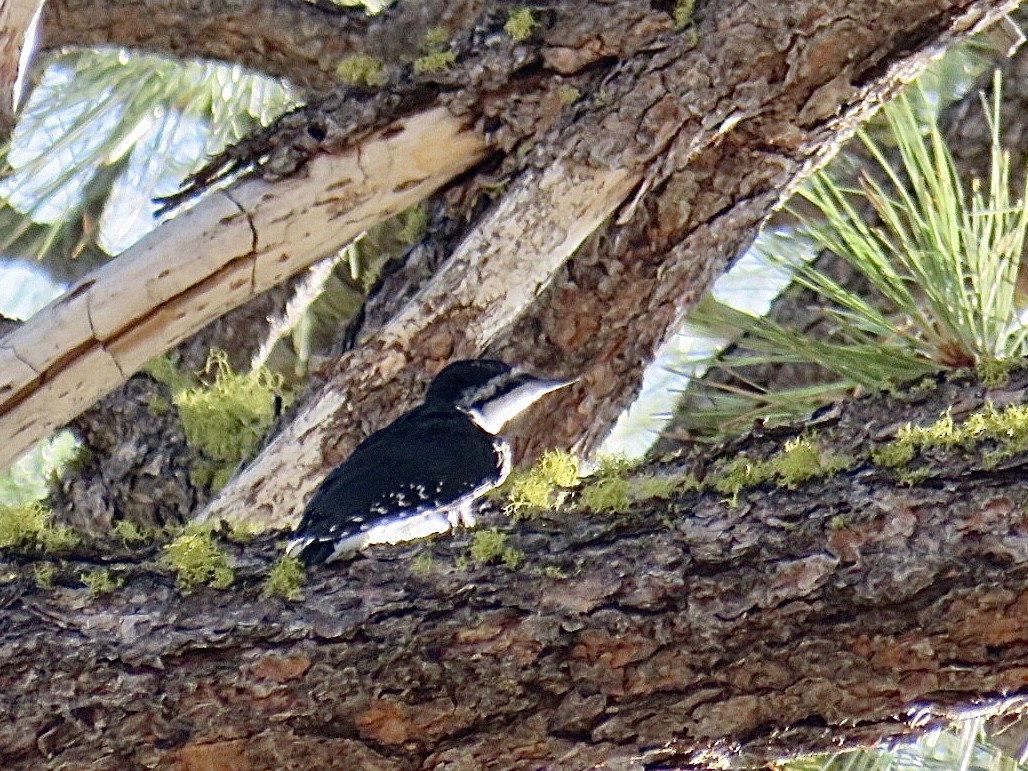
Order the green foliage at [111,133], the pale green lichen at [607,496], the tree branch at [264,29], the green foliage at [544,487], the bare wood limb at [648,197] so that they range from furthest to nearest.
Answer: the green foliage at [111,133]
the tree branch at [264,29]
the bare wood limb at [648,197]
the green foliage at [544,487]
the pale green lichen at [607,496]

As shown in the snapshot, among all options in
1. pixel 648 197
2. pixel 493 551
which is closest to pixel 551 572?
pixel 493 551

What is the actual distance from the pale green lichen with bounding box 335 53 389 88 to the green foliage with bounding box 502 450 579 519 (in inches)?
40.9

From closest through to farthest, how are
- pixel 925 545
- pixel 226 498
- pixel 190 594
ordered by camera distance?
1. pixel 925 545
2. pixel 190 594
3. pixel 226 498

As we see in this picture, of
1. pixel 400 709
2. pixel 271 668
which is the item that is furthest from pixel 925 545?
pixel 271 668

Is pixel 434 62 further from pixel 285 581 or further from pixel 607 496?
pixel 285 581

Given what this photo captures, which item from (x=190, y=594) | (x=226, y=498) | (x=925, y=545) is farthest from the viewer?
(x=226, y=498)

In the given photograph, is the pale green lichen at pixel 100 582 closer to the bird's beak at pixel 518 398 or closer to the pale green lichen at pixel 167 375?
the bird's beak at pixel 518 398

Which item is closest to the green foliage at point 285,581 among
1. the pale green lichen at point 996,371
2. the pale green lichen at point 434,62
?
the pale green lichen at point 996,371

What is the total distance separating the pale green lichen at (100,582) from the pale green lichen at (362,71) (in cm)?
136

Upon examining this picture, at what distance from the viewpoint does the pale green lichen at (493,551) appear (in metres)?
2.03

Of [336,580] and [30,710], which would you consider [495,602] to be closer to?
[336,580]

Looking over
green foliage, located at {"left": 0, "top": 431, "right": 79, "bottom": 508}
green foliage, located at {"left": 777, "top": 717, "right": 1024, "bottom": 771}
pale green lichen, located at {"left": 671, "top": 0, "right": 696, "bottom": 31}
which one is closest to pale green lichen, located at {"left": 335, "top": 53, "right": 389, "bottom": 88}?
pale green lichen, located at {"left": 671, "top": 0, "right": 696, "bottom": 31}

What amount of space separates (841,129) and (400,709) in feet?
5.55

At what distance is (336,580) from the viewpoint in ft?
6.75
